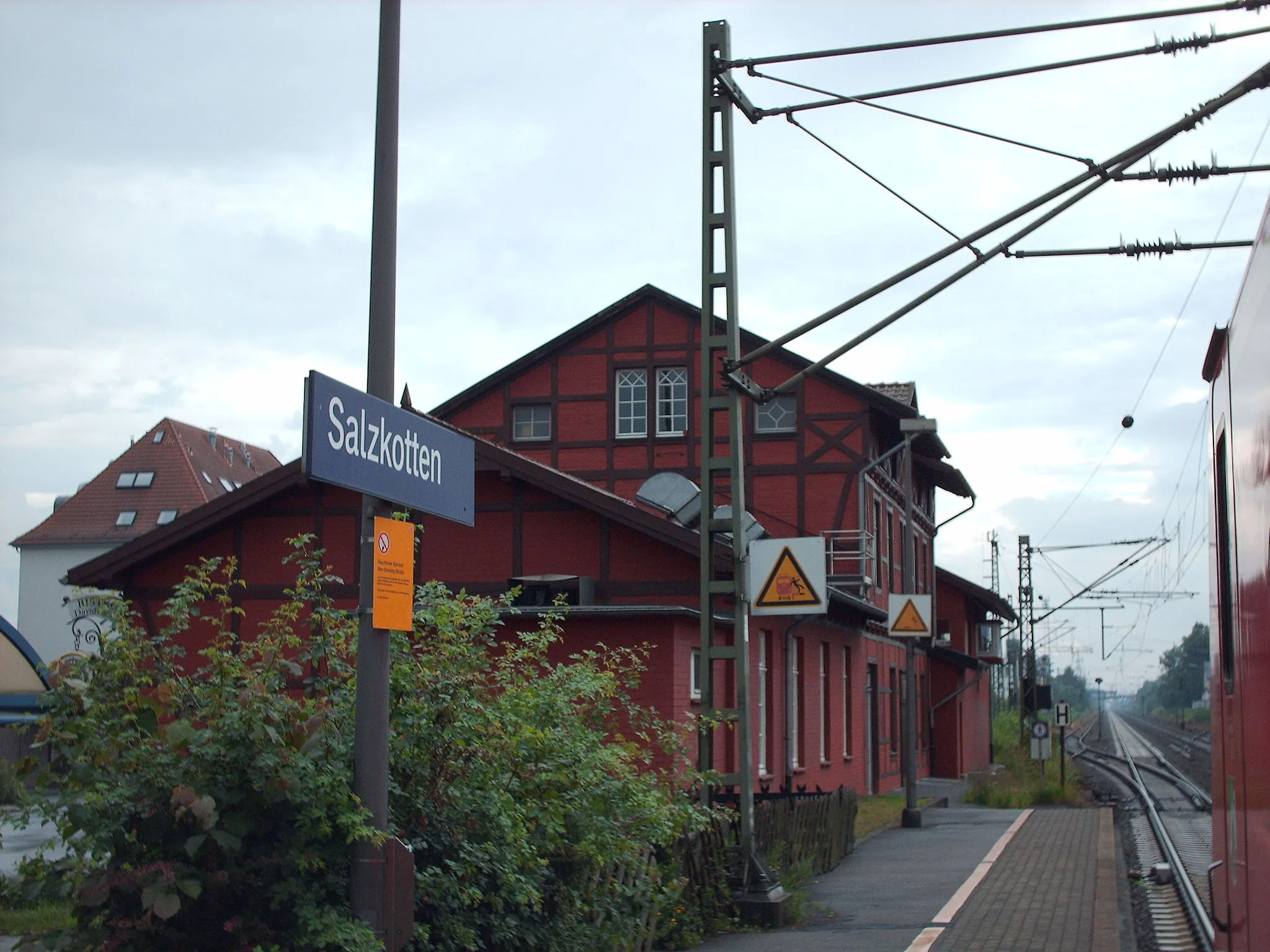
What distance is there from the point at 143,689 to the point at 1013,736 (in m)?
61.3

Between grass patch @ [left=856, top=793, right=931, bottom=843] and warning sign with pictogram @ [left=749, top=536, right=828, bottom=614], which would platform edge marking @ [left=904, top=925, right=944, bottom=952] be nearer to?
warning sign with pictogram @ [left=749, top=536, right=828, bottom=614]

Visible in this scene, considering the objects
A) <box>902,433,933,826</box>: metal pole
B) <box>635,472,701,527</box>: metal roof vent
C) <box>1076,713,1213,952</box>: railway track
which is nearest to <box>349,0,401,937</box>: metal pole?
<box>1076,713,1213,952</box>: railway track

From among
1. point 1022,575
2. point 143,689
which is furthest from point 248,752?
point 1022,575

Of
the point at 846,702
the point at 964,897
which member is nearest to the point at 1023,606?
the point at 846,702

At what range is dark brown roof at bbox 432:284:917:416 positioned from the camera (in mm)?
30031

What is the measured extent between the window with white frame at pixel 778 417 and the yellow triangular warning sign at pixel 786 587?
18646mm

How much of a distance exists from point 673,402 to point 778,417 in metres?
2.14

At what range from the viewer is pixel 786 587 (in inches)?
462

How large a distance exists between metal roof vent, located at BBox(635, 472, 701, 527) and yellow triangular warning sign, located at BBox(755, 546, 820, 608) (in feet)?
41.1

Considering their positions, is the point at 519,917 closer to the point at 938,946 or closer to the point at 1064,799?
the point at 938,946

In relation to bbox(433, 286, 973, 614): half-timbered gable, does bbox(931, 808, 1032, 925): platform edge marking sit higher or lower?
lower

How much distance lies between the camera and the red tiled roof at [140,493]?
2367 inches

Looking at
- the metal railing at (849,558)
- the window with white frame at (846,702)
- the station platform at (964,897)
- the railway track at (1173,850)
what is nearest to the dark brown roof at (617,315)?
the metal railing at (849,558)

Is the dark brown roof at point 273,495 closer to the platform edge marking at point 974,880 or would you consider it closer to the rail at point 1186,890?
the platform edge marking at point 974,880
